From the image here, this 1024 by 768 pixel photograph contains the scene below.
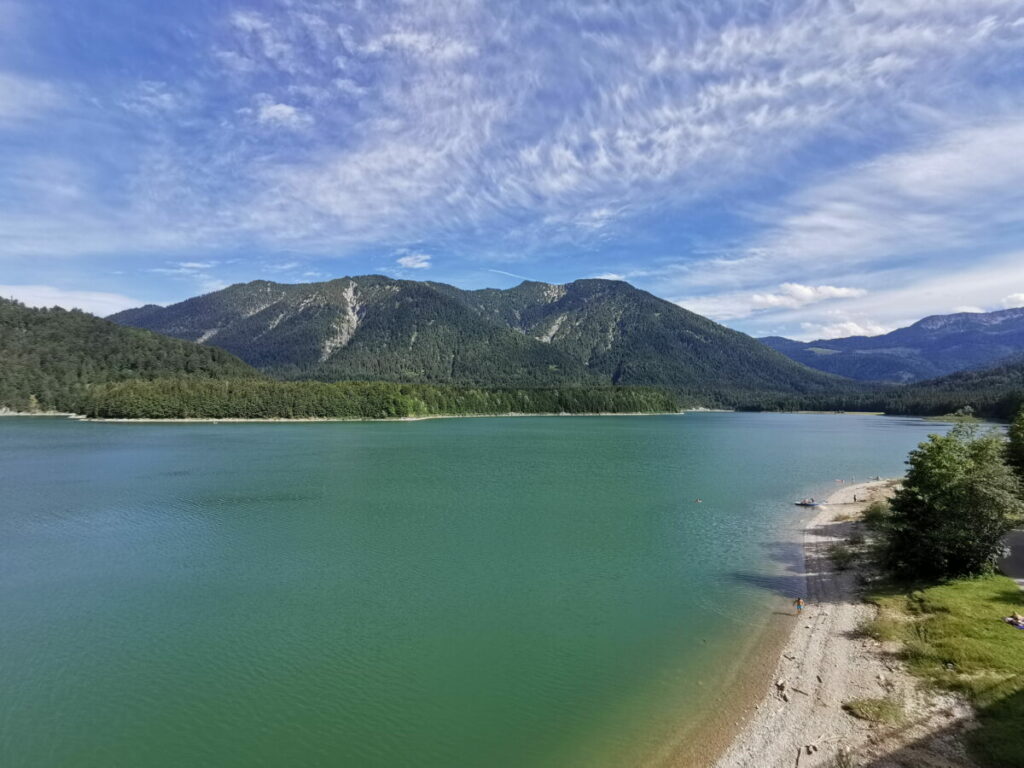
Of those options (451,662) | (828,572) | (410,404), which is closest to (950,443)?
(828,572)

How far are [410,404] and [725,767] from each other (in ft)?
590

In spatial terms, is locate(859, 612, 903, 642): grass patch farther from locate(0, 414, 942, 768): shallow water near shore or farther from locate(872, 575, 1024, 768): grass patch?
locate(0, 414, 942, 768): shallow water near shore

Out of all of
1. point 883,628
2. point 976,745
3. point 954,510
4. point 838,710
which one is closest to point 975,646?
point 883,628

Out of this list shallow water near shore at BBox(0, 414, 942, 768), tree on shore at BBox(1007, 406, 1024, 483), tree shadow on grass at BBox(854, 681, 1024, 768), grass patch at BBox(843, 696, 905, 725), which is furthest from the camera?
tree on shore at BBox(1007, 406, 1024, 483)

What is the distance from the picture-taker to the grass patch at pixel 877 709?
17008 mm

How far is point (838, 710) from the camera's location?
17969 millimetres

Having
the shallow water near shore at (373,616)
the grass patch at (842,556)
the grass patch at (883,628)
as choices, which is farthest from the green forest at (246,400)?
the grass patch at (883,628)

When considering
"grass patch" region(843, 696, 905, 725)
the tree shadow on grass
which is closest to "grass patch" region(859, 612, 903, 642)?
"grass patch" region(843, 696, 905, 725)

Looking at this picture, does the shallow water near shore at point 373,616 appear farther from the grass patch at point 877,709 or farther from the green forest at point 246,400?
the green forest at point 246,400

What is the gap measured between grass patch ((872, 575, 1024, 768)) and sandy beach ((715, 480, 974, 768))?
65cm

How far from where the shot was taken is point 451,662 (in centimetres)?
2170

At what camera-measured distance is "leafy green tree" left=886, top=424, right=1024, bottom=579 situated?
2680 centimetres

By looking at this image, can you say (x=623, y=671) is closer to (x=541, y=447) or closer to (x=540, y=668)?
(x=540, y=668)

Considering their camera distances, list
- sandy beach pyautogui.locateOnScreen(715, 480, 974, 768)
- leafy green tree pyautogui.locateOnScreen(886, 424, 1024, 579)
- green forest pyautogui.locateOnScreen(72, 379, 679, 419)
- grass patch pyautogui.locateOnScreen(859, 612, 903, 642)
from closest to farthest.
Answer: sandy beach pyautogui.locateOnScreen(715, 480, 974, 768) → grass patch pyautogui.locateOnScreen(859, 612, 903, 642) → leafy green tree pyautogui.locateOnScreen(886, 424, 1024, 579) → green forest pyautogui.locateOnScreen(72, 379, 679, 419)
